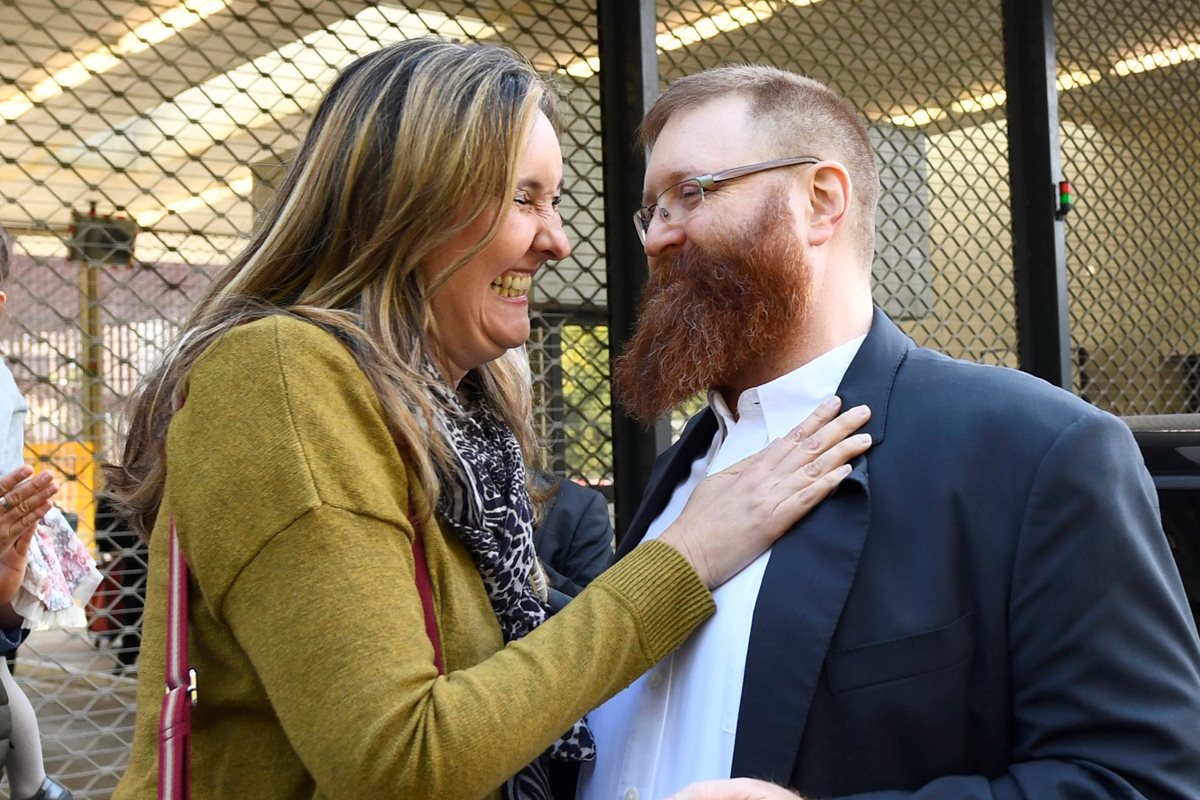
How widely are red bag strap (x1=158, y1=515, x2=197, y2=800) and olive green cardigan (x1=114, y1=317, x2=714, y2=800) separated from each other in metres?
0.04

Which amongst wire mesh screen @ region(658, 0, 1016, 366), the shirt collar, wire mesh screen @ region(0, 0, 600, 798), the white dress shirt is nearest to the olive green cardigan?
the white dress shirt

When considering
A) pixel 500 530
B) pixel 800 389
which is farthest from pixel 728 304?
pixel 500 530

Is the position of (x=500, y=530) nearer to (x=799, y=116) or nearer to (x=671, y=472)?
(x=671, y=472)

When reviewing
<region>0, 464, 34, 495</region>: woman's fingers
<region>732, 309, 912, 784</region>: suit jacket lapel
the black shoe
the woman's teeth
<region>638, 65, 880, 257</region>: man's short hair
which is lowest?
the black shoe

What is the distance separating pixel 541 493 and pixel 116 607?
2.37m

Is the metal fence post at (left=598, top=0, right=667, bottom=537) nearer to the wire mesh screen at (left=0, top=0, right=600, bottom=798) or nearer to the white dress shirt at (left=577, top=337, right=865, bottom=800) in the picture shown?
the wire mesh screen at (left=0, top=0, right=600, bottom=798)

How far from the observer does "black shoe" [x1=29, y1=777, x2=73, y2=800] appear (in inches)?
140

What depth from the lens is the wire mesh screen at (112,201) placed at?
3.73 m

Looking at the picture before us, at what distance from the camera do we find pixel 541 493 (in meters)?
2.43

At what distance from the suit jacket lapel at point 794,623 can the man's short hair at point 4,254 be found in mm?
2584

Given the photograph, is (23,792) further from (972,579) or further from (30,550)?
(972,579)

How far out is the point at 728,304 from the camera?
199 cm

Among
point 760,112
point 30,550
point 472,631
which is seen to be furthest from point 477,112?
point 30,550

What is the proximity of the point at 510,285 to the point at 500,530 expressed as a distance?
1.25 feet
